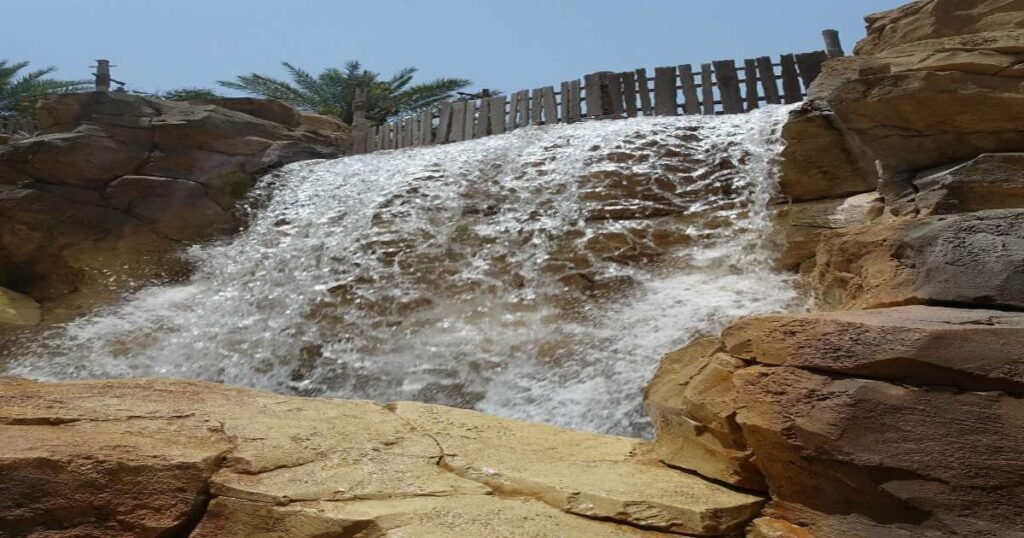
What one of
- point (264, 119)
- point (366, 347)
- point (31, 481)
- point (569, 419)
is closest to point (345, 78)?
point (264, 119)

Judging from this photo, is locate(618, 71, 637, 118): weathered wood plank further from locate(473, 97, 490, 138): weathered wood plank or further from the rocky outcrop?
the rocky outcrop

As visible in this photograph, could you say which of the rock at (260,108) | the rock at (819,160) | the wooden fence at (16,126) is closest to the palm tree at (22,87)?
the wooden fence at (16,126)

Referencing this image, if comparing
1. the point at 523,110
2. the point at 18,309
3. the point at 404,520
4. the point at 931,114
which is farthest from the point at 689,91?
the point at 404,520

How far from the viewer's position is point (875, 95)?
4.68 metres

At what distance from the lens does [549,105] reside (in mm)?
11719

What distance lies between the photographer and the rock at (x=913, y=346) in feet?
7.51

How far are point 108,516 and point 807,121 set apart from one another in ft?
20.9

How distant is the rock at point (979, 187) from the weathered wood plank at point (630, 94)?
700cm

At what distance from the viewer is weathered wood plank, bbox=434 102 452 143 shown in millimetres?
12422

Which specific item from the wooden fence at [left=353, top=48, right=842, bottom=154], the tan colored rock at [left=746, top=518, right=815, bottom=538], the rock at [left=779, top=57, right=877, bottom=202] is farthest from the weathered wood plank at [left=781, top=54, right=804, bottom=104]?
the tan colored rock at [left=746, top=518, right=815, bottom=538]

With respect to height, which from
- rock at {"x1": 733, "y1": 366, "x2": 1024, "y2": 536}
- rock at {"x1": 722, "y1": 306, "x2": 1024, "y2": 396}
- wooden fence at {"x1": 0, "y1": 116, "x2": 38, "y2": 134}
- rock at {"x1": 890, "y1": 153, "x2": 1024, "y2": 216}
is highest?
wooden fence at {"x1": 0, "y1": 116, "x2": 38, "y2": 134}

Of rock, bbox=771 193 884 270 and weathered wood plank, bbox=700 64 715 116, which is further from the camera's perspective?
weathered wood plank, bbox=700 64 715 116

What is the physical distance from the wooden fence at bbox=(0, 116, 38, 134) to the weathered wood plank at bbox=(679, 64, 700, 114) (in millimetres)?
12733

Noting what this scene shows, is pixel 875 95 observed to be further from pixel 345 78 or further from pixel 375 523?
pixel 345 78
